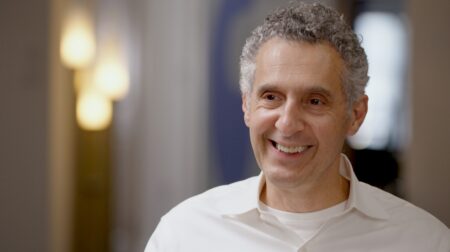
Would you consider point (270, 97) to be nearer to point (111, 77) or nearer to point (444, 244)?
point (444, 244)

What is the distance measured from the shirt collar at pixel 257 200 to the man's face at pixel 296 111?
4.1 inches

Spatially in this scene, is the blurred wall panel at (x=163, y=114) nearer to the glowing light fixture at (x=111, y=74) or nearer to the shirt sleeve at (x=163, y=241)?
the glowing light fixture at (x=111, y=74)

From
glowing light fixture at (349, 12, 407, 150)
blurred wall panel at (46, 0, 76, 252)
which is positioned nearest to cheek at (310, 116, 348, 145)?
blurred wall panel at (46, 0, 76, 252)

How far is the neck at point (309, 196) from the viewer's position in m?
1.62

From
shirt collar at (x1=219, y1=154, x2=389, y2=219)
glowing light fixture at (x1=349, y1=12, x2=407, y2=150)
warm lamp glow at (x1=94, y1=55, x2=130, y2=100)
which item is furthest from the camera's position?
warm lamp glow at (x1=94, y1=55, x2=130, y2=100)

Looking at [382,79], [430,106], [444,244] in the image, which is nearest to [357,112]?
[444,244]

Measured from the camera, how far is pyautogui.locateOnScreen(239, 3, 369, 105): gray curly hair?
1.53m

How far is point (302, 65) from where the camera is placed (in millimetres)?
1514

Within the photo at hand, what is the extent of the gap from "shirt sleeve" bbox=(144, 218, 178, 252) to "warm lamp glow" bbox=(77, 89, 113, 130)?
150 inches

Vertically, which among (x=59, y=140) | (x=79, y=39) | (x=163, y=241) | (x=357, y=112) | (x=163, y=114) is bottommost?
(x=59, y=140)

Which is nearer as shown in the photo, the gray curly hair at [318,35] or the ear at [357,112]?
the gray curly hair at [318,35]

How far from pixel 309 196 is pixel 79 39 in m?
4.10

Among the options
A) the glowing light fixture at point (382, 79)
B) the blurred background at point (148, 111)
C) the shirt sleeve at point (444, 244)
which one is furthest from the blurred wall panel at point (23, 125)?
the shirt sleeve at point (444, 244)

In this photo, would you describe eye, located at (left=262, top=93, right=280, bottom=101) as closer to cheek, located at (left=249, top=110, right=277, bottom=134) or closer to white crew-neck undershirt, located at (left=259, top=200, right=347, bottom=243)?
cheek, located at (left=249, top=110, right=277, bottom=134)
